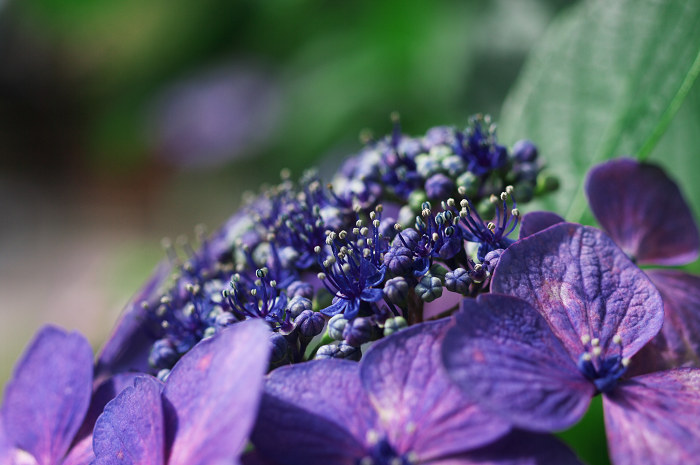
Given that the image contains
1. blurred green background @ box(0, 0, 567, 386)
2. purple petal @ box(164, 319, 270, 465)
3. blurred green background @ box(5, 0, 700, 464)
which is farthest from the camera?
blurred green background @ box(0, 0, 567, 386)

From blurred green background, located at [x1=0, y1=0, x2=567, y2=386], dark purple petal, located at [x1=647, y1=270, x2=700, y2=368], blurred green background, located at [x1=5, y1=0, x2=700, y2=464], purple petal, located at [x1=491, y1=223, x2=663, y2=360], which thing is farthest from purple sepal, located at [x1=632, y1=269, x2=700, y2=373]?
blurred green background, located at [x1=0, y1=0, x2=567, y2=386]

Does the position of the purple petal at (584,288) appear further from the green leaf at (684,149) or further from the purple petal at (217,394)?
the green leaf at (684,149)

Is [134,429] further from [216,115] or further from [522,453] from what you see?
[216,115]

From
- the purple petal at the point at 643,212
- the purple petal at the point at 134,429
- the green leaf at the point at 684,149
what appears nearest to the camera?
the purple petal at the point at 134,429

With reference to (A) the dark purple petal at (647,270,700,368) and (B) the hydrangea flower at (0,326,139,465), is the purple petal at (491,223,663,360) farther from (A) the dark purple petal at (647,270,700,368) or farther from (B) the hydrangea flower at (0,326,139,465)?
(B) the hydrangea flower at (0,326,139,465)

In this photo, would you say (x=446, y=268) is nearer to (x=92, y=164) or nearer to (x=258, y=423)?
(x=258, y=423)

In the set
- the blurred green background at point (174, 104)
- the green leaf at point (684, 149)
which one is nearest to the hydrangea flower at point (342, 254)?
the green leaf at point (684, 149)
